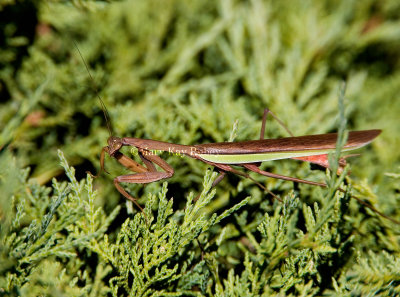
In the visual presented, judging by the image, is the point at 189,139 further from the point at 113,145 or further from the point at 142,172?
the point at 113,145

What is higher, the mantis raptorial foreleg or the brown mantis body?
the brown mantis body

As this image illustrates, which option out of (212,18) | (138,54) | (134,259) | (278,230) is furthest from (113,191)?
(212,18)

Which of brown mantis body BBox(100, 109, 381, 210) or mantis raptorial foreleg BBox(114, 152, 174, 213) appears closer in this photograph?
mantis raptorial foreleg BBox(114, 152, 174, 213)

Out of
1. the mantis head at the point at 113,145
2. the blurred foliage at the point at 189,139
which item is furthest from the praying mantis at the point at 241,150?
the blurred foliage at the point at 189,139

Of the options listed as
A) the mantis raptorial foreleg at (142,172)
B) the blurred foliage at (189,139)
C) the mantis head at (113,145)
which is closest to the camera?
the blurred foliage at (189,139)

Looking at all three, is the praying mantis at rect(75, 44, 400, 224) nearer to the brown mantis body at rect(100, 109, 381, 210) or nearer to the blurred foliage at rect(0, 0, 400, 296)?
the brown mantis body at rect(100, 109, 381, 210)

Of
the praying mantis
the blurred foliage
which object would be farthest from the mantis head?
the blurred foliage

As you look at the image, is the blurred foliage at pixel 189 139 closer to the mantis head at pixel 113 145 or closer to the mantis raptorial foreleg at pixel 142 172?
the mantis raptorial foreleg at pixel 142 172

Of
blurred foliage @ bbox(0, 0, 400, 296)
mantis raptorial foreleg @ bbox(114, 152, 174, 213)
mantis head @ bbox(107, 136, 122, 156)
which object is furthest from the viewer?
mantis head @ bbox(107, 136, 122, 156)
